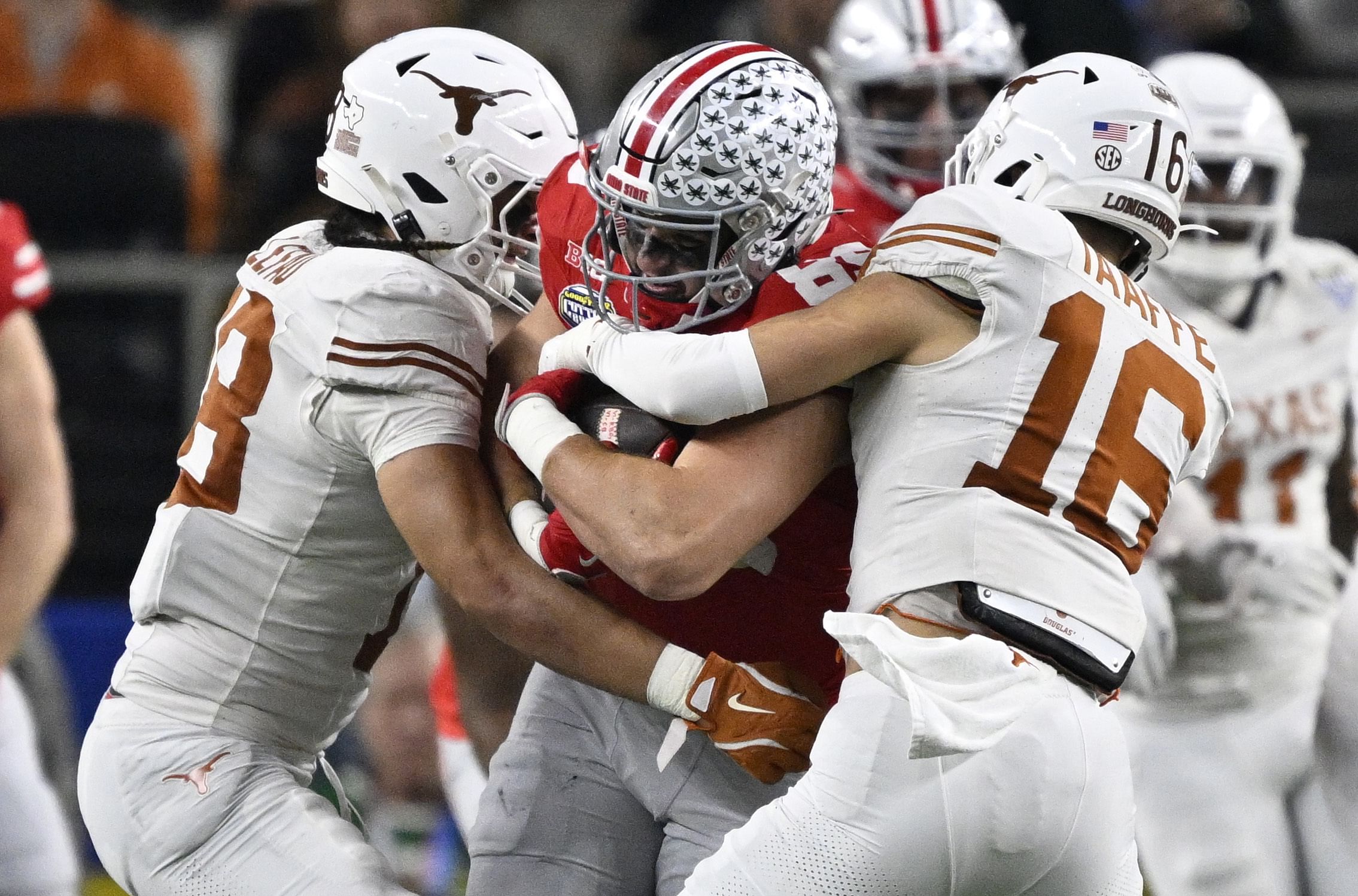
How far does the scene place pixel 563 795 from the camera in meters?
3.21

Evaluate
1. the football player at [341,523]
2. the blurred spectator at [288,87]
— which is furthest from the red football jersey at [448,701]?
the blurred spectator at [288,87]

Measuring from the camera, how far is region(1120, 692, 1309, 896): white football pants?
489 centimetres

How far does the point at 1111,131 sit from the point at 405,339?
1.18 m

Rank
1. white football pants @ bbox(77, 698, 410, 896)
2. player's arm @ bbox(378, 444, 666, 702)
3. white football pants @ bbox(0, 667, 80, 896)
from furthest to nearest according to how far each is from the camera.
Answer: white football pants @ bbox(0, 667, 80, 896), white football pants @ bbox(77, 698, 410, 896), player's arm @ bbox(378, 444, 666, 702)

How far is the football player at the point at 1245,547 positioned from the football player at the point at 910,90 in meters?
0.57

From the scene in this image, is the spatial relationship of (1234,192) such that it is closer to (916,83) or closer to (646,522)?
(916,83)

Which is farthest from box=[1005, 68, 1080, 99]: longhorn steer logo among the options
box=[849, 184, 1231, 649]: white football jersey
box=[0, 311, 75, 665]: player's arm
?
box=[0, 311, 75, 665]: player's arm

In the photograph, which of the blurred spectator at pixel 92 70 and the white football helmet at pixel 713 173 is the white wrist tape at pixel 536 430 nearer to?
the white football helmet at pixel 713 173

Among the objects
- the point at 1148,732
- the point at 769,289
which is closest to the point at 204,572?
the point at 769,289

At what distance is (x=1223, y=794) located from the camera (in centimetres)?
496

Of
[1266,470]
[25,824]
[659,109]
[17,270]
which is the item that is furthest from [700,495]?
[1266,470]

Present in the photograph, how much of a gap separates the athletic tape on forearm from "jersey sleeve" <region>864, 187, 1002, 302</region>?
0.26m

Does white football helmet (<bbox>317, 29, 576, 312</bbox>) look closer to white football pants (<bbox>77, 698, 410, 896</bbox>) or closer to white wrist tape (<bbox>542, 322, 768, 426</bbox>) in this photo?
white wrist tape (<bbox>542, 322, 768, 426</bbox>)

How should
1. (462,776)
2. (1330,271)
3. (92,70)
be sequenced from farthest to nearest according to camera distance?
(92,70) → (1330,271) → (462,776)
